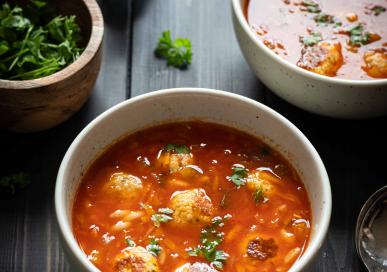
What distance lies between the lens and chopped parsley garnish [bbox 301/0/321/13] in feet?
12.1

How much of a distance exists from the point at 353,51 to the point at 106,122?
1.21 m

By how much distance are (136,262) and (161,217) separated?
0.74 ft

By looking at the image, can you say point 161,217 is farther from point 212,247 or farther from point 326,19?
point 326,19

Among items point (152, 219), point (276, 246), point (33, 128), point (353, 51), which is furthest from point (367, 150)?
point (33, 128)

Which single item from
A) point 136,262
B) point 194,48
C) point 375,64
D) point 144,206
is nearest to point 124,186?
point 144,206

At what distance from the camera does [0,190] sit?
3350 mm

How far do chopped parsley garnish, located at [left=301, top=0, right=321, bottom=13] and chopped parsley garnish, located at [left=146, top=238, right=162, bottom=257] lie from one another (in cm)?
145

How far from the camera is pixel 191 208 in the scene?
2.85m

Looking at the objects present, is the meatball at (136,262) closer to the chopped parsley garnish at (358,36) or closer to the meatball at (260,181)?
the meatball at (260,181)

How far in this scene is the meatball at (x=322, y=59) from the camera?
11.2 ft

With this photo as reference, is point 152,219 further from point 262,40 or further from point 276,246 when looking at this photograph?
point 262,40

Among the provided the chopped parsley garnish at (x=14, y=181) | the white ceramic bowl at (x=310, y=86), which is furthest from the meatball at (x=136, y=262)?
the white ceramic bowl at (x=310, y=86)

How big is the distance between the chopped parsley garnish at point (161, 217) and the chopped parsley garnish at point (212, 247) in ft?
0.44

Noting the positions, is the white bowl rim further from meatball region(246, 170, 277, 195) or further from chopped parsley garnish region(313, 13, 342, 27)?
meatball region(246, 170, 277, 195)
